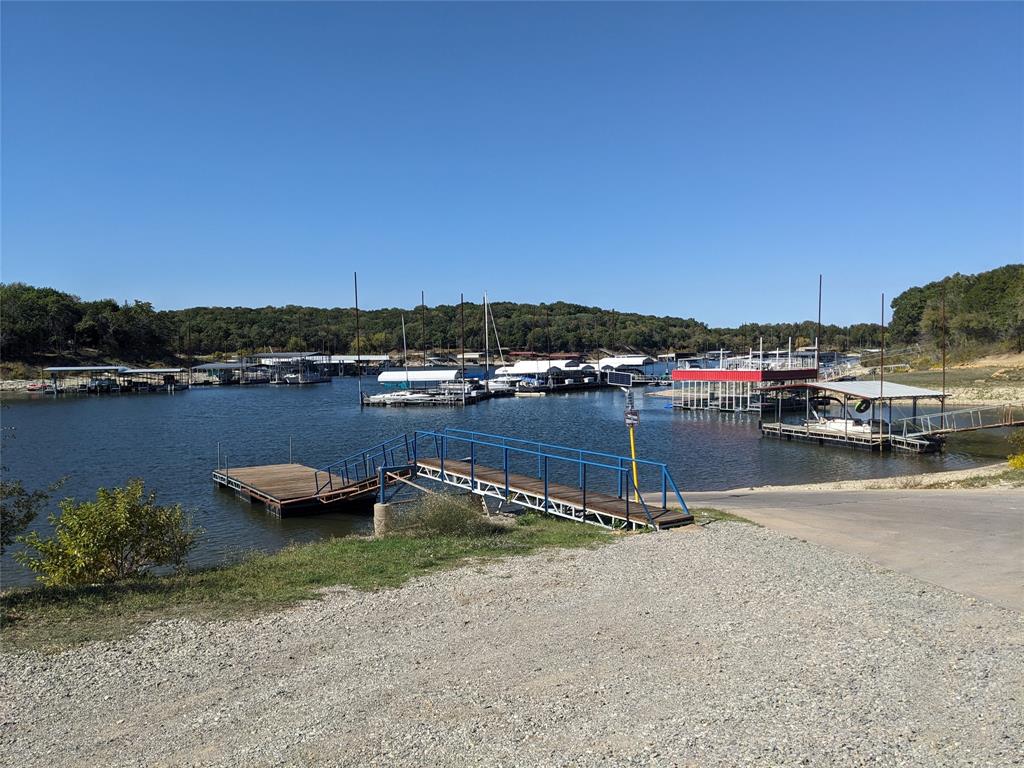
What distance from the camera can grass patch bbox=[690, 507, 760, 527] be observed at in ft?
56.0

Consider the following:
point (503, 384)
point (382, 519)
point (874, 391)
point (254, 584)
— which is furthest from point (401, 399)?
point (254, 584)

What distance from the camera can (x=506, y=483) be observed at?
20672 mm

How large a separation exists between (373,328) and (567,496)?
568 ft

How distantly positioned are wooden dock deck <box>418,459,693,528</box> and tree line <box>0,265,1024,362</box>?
2936 inches

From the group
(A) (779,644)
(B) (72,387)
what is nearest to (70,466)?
A: (A) (779,644)

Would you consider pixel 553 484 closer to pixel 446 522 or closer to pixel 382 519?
pixel 446 522

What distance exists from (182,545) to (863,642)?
495 inches

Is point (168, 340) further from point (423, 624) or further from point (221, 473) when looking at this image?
point (423, 624)

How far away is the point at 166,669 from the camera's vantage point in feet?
28.6

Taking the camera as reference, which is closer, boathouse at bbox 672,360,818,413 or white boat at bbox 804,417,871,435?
white boat at bbox 804,417,871,435

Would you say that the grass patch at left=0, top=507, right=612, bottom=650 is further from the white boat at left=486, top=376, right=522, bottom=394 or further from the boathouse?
the white boat at left=486, top=376, right=522, bottom=394

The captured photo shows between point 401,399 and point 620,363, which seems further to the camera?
point 620,363

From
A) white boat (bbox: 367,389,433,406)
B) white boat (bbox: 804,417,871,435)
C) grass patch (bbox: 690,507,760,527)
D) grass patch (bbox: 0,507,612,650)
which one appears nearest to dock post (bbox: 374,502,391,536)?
grass patch (bbox: 0,507,612,650)

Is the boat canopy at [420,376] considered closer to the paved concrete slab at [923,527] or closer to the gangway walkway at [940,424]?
the gangway walkway at [940,424]
